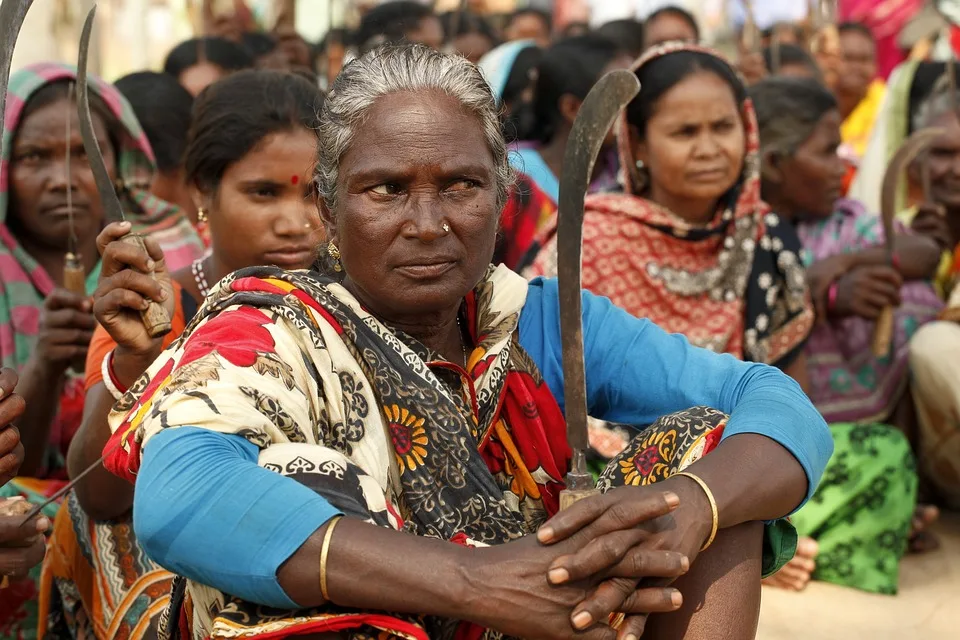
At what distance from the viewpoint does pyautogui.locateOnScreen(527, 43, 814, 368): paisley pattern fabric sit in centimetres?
450

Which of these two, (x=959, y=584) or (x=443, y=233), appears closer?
(x=443, y=233)

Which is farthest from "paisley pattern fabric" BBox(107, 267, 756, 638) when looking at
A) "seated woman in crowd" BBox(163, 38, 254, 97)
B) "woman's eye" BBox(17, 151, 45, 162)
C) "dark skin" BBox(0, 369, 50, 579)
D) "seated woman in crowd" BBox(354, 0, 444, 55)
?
"seated woman in crowd" BBox(354, 0, 444, 55)

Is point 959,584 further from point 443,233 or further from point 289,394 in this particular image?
point 289,394

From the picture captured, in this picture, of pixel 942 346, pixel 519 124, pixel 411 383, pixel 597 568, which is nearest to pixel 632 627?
pixel 597 568

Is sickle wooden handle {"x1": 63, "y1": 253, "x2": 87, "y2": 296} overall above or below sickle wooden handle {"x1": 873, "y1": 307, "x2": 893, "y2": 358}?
above

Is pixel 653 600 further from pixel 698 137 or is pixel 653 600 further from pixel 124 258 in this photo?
pixel 698 137

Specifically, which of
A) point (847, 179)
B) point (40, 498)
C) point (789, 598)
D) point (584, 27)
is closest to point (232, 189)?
point (40, 498)

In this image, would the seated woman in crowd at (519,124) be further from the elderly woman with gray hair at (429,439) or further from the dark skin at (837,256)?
the elderly woman with gray hair at (429,439)

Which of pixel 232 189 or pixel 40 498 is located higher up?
pixel 232 189

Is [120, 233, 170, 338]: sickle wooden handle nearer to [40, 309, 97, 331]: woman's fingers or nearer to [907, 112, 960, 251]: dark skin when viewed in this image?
[40, 309, 97, 331]: woman's fingers

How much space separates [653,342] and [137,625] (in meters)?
1.34

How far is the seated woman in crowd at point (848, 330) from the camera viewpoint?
4.36 m

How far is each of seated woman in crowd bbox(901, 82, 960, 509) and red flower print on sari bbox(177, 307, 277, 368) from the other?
325 cm

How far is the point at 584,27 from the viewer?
10.7 m
